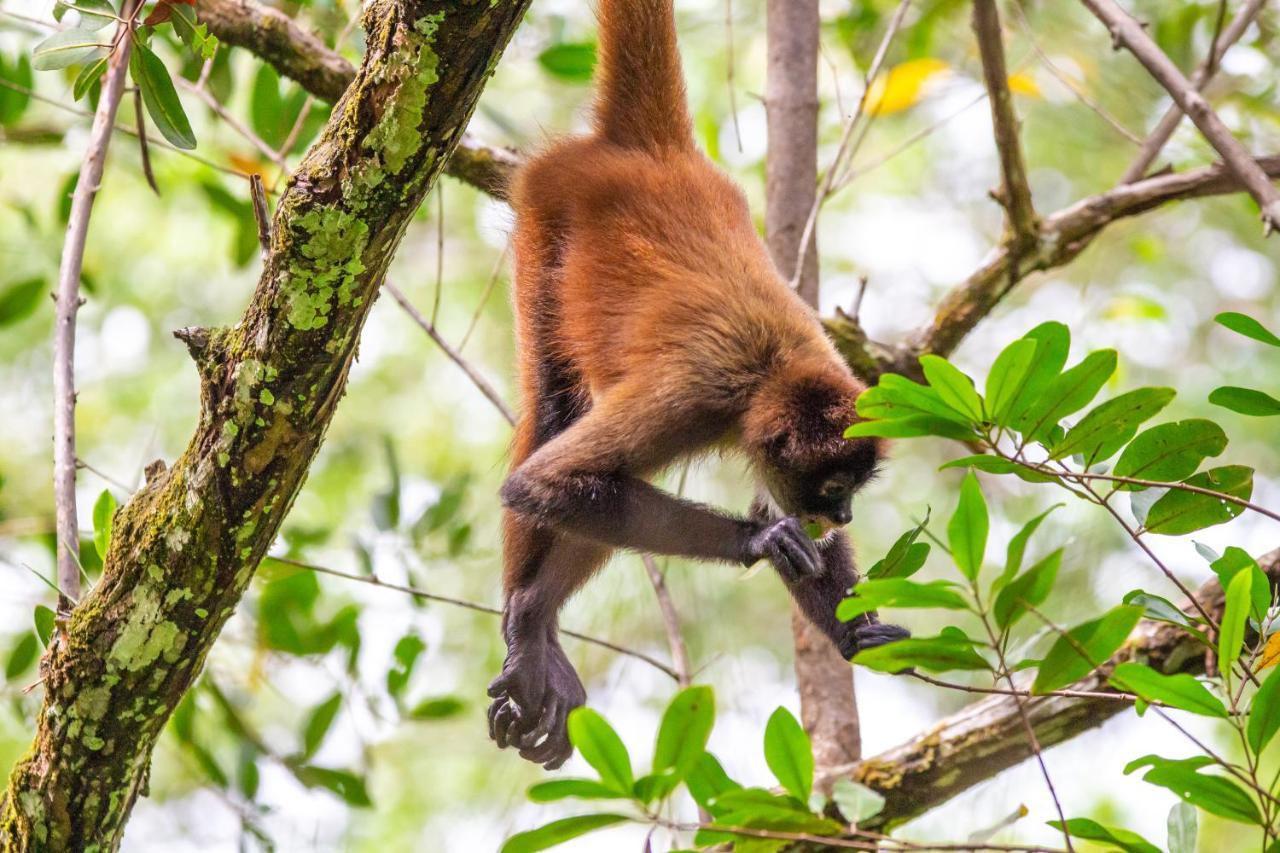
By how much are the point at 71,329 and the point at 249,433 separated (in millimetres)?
1257

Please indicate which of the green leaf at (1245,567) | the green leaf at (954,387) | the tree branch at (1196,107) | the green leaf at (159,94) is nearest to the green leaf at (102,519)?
the green leaf at (159,94)

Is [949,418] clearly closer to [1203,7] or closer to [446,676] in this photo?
[1203,7]

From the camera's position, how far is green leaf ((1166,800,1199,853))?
2.59 metres

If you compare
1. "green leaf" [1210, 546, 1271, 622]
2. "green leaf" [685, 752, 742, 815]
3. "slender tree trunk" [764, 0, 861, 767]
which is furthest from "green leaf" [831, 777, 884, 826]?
"slender tree trunk" [764, 0, 861, 767]

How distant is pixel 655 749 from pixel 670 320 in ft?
8.11

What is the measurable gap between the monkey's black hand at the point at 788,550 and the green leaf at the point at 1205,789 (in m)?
1.68

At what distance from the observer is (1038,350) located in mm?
2406

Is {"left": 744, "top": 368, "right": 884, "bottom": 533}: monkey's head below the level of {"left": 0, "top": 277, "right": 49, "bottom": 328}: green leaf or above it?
below

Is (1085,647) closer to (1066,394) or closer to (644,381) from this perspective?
(1066,394)

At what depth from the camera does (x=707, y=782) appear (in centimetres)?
231

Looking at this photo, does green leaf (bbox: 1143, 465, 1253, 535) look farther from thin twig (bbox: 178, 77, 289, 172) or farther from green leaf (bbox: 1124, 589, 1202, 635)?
thin twig (bbox: 178, 77, 289, 172)

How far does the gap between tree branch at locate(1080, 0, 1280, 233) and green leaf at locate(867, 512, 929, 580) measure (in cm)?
129

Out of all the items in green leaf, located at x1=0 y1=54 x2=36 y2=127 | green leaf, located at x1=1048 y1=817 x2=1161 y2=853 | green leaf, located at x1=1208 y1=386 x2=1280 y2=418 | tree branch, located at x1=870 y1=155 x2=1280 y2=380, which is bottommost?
green leaf, located at x1=1048 y1=817 x2=1161 y2=853

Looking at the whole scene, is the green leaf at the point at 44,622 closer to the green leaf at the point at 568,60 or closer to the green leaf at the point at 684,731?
the green leaf at the point at 684,731
